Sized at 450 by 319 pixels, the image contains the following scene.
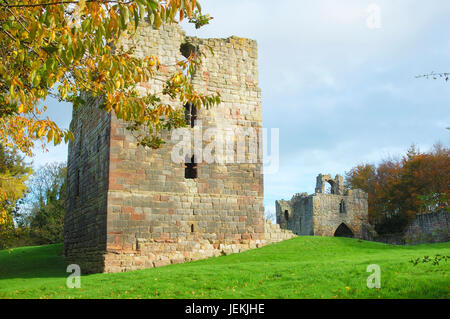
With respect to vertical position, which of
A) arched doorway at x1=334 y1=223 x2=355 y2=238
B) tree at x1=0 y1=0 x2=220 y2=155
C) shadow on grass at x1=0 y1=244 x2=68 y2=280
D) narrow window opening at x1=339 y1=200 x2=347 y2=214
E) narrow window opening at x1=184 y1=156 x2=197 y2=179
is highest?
tree at x1=0 y1=0 x2=220 y2=155

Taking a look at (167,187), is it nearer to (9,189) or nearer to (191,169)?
(191,169)

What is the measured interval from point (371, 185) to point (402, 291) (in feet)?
126

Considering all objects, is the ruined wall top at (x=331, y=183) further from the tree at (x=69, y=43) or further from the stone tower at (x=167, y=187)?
the tree at (x=69, y=43)

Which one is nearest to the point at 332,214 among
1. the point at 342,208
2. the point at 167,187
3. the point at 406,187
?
the point at 342,208

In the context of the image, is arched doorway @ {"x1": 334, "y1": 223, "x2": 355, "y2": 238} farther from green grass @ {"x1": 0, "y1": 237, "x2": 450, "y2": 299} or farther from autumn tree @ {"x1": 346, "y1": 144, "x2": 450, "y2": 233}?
green grass @ {"x1": 0, "y1": 237, "x2": 450, "y2": 299}

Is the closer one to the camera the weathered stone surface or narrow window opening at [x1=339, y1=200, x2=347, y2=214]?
the weathered stone surface

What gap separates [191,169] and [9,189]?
20.0ft

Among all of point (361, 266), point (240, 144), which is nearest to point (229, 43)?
point (240, 144)

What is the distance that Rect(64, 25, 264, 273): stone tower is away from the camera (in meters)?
15.0

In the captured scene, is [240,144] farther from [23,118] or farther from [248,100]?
[23,118]

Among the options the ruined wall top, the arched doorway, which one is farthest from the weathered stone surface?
the ruined wall top

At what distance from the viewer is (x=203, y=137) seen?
55.2 ft

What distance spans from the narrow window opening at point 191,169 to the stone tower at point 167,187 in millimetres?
37

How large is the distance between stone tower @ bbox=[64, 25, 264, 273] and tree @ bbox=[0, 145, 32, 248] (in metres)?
2.44
